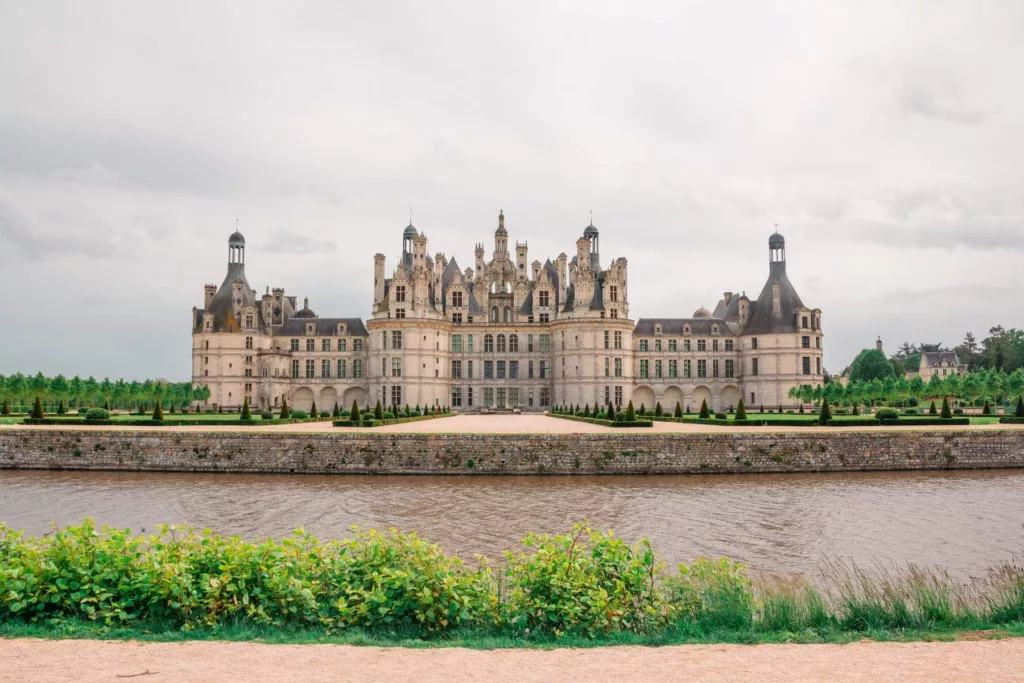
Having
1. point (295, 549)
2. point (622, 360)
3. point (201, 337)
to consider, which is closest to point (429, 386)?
point (622, 360)

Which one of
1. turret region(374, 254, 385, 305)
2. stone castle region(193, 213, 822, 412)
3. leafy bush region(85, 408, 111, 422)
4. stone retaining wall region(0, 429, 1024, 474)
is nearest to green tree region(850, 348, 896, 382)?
stone castle region(193, 213, 822, 412)

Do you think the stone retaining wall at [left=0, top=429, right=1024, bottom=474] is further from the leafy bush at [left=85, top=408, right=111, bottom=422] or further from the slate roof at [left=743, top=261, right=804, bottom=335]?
the slate roof at [left=743, top=261, right=804, bottom=335]

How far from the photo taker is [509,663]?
25.4 ft

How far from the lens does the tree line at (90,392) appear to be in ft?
190

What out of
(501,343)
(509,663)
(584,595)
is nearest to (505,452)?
(584,595)

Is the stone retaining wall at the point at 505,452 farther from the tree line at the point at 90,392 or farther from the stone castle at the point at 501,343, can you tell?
the stone castle at the point at 501,343

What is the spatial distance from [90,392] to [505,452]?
44630 millimetres

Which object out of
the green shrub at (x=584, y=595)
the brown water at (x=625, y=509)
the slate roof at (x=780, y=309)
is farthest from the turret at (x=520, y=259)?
the green shrub at (x=584, y=595)

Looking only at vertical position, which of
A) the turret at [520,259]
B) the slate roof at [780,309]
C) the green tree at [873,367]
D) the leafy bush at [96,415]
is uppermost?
the turret at [520,259]

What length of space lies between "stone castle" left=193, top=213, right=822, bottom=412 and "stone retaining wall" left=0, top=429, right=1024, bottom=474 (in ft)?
118

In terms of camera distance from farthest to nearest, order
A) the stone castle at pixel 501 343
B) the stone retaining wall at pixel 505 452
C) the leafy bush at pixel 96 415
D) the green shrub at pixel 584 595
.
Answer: the stone castle at pixel 501 343
the leafy bush at pixel 96 415
the stone retaining wall at pixel 505 452
the green shrub at pixel 584 595

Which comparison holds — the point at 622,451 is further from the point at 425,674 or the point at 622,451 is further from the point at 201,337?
the point at 201,337

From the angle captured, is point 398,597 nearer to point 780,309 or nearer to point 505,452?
point 505,452

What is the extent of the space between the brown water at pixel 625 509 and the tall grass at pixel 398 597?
551 cm
